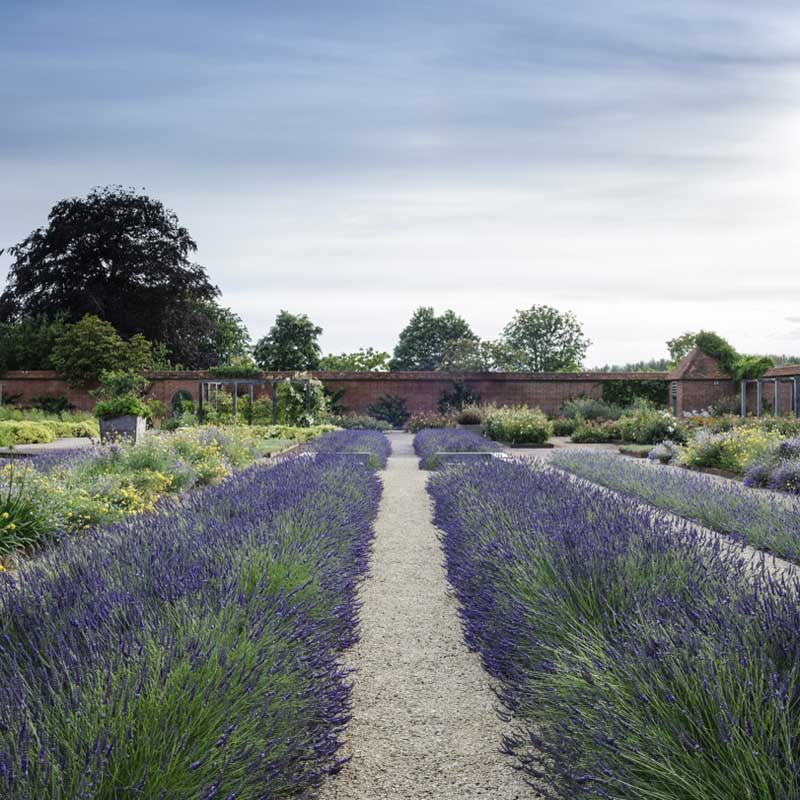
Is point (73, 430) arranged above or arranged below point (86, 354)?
below

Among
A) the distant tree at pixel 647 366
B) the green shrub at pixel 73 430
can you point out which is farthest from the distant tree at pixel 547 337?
the green shrub at pixel 73 430

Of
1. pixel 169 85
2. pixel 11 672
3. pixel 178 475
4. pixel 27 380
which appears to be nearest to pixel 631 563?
pixel 11 672

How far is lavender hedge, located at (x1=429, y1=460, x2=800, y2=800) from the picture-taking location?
1754 mm

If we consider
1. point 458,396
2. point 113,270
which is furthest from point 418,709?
point 113,270

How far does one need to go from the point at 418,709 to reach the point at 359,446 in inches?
383

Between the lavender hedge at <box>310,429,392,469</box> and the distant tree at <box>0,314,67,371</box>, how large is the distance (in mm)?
19267

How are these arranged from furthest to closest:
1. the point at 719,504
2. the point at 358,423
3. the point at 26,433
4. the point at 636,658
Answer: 1. the point at 358,423
2. the point at 26,433
3. the point at 719,504
4. the point at 636,658

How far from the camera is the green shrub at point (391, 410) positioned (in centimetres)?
2639

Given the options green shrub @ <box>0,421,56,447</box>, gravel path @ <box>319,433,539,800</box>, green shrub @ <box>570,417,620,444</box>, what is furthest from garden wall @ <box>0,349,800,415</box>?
gravel path @ <box>319,433,539,800</box>

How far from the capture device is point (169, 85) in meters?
9.84

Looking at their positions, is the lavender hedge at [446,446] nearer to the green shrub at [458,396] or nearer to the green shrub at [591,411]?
the green shrub at [591,411]

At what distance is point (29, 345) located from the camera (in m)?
29.9

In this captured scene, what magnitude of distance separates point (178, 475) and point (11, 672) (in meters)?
6.53

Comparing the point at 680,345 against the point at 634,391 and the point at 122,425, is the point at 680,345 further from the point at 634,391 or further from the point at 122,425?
the point at 122,425
